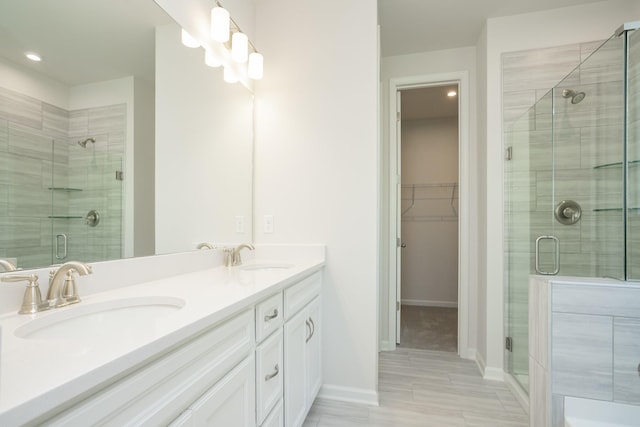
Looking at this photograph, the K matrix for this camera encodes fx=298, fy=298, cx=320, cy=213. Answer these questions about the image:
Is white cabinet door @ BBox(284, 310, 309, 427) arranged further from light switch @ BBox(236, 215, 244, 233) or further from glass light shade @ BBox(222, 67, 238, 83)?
glass light shade @ BBox(222, 67, 238, 83)

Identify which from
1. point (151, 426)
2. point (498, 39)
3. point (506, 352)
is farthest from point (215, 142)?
point (506, 352)

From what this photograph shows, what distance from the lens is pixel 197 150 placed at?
1.64m

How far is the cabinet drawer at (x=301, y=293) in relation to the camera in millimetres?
1391

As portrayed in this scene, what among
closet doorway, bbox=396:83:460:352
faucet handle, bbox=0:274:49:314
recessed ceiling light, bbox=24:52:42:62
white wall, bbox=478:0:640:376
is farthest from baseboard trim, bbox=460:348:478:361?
recessed ceiling light, bbox=24:52:42:62

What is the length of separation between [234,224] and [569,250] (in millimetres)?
2223

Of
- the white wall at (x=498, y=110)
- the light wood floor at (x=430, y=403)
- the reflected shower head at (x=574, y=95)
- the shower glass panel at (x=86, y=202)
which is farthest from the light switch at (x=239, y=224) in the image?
the reflected shower head at (x=574, y=95)

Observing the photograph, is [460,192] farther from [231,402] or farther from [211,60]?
[231,402]

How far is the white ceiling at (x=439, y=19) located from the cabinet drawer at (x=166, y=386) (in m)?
2.43

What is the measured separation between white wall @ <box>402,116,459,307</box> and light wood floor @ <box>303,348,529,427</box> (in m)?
1.78

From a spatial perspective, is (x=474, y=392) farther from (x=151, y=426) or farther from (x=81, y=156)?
(x=81, y=156)

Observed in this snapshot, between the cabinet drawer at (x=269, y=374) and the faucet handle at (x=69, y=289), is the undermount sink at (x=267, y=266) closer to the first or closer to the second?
the cabinet drawer at (x=269, y=374)

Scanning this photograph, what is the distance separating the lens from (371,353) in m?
1.88

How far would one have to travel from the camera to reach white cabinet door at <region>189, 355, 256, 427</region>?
2.48ft

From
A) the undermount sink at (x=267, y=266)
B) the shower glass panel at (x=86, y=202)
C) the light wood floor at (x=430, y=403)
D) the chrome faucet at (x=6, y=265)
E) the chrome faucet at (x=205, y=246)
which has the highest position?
the shower glass panel at (x=86, y=202)
